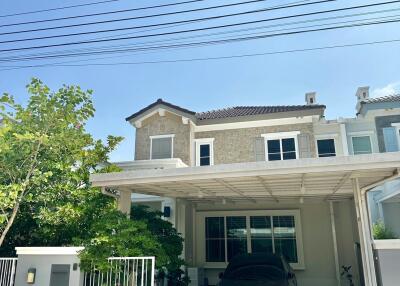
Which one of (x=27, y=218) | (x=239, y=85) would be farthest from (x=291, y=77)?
(x=27, y=218)

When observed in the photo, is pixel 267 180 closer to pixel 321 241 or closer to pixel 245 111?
pixel 321 241

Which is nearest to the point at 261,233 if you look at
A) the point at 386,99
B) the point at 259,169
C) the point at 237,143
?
the point at 237,143

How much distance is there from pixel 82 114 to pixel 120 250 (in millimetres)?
3427

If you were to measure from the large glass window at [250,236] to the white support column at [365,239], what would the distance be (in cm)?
615

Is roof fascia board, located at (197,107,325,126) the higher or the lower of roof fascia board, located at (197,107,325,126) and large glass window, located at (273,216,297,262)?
the higher

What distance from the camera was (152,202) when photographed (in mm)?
12820

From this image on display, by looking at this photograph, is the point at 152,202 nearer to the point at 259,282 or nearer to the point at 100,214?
the point at 100,214

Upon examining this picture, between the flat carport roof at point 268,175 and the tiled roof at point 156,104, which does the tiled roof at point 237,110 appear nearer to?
the tiled roof at point 156,104

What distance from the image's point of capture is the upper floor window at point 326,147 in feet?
57.3

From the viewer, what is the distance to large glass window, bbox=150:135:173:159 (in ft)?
62.9

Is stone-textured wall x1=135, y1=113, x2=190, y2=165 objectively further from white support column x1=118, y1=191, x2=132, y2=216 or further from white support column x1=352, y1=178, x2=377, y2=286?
white support column x1=352, y1=178, x2=377, y2=286

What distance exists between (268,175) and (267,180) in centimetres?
90

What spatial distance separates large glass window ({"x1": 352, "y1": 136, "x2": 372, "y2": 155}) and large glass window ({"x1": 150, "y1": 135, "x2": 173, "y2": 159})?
32.4 ft

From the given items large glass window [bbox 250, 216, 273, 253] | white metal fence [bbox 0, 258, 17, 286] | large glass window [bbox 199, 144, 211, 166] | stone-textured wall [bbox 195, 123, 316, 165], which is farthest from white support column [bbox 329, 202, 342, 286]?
white metal fence [bbox 0, 258, 17, 286]
